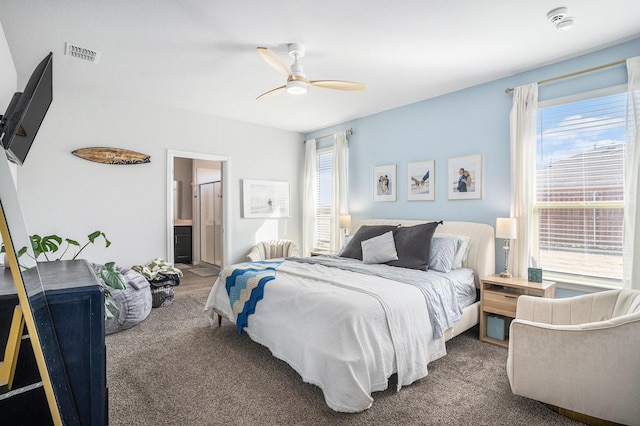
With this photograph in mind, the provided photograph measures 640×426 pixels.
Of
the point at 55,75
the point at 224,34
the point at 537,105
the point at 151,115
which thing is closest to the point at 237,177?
the point at 151,115

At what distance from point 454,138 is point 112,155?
171 inches

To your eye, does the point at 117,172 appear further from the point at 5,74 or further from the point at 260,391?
the point at 260,391

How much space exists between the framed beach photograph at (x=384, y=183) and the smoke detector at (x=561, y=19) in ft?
8.16

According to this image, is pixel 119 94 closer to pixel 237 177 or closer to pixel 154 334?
pixel 237 177

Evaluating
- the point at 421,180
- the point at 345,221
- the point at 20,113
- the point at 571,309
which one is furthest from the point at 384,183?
the point at 20,113

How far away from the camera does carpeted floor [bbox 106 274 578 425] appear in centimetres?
203

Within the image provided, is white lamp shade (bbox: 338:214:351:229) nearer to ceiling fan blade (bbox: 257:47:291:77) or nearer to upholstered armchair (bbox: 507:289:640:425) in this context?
ceiling fan blade (bbox: 257:47:291:77)

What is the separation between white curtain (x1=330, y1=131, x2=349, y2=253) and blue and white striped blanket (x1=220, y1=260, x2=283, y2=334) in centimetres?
225

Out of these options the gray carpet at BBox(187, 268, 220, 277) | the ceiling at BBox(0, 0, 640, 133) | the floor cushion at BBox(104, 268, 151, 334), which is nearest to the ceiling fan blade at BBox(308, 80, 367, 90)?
the ceiling at BBox(0, 0, 640, 133)

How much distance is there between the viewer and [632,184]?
2.80 m

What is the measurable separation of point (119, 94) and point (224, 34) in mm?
2306

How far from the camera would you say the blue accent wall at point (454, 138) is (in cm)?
324

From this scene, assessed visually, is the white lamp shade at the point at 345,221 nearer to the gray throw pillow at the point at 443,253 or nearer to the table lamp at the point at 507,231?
the gray throw pillow at the point at 443,253

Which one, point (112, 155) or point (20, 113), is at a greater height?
point (112, 155)
